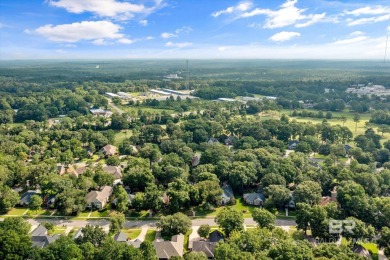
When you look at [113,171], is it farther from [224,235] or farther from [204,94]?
[204,94]

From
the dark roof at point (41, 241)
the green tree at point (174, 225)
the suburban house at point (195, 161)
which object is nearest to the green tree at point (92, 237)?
the dark roof at point (41, 241)

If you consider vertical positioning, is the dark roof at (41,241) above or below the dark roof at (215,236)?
above

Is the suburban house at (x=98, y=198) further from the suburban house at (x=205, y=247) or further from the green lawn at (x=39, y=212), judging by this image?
the suburban house at (x=205, y=247)

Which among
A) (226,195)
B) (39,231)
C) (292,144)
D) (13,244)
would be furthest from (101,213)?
(292,144)

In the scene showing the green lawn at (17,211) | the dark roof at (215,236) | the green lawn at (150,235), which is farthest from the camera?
the green lawn at (17,211)

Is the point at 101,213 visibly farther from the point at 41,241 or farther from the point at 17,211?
the point at 17,211

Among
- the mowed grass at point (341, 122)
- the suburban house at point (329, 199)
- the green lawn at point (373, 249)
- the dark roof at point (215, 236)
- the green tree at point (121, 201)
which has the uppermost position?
the mowed grass at point (341, 122)

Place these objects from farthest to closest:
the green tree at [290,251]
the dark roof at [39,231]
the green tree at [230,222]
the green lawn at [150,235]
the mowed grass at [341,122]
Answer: the mowed grass at [341,122], the green lawn at [150,235], the dark roof at [39,231], the green tree at [230,222], the green tree at [290,251]
